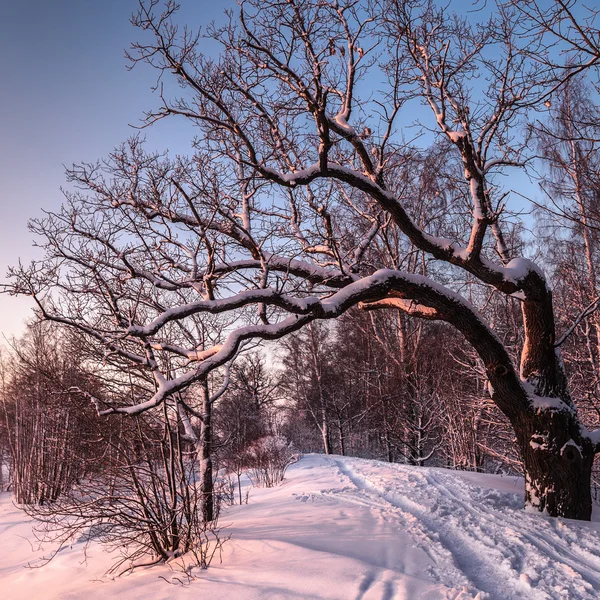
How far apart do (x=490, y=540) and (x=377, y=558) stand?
1549 millimetres

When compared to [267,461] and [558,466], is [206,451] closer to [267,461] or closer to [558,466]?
[558,466]

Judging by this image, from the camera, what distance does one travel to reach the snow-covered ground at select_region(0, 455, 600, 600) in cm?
339

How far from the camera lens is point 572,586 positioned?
3514 mm

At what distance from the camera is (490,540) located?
15.2 ft

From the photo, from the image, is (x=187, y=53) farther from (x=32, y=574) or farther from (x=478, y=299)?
(x=478, y=299)

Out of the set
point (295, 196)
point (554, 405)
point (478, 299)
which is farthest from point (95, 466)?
point (478, 299)

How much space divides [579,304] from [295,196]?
5866 millimetres

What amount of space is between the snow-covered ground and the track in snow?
14 millimetres

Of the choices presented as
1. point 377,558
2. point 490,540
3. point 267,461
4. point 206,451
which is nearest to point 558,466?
point 490,540

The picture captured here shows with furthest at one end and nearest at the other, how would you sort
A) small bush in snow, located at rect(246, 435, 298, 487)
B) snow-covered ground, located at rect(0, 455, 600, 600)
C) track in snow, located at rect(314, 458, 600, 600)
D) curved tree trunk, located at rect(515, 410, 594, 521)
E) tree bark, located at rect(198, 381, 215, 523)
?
1. small bush in snow, located at rect(246, 435, 298, 487)
2. tree bark, located at rect(198, 381, 215, 523)
3. curved tree trunk, located at rect(515, 410, 594, 521)
4. track in snow, located at rect(314, 458, 600, 600)
5. snow-covered ground, located at rect(0, 455, 600, 600)

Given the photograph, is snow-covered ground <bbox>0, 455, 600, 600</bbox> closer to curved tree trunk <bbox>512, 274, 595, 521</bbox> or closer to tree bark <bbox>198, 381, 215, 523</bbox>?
curved tree trunk <bbox>512, 274, 595, 521</bbox>

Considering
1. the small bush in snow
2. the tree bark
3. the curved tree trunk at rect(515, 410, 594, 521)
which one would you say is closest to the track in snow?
the curved tree trunk at rect(515, 410, 594, 521)

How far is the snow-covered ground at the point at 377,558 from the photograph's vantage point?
11.1 feet

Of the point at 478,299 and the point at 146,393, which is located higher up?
the point at 478,299
